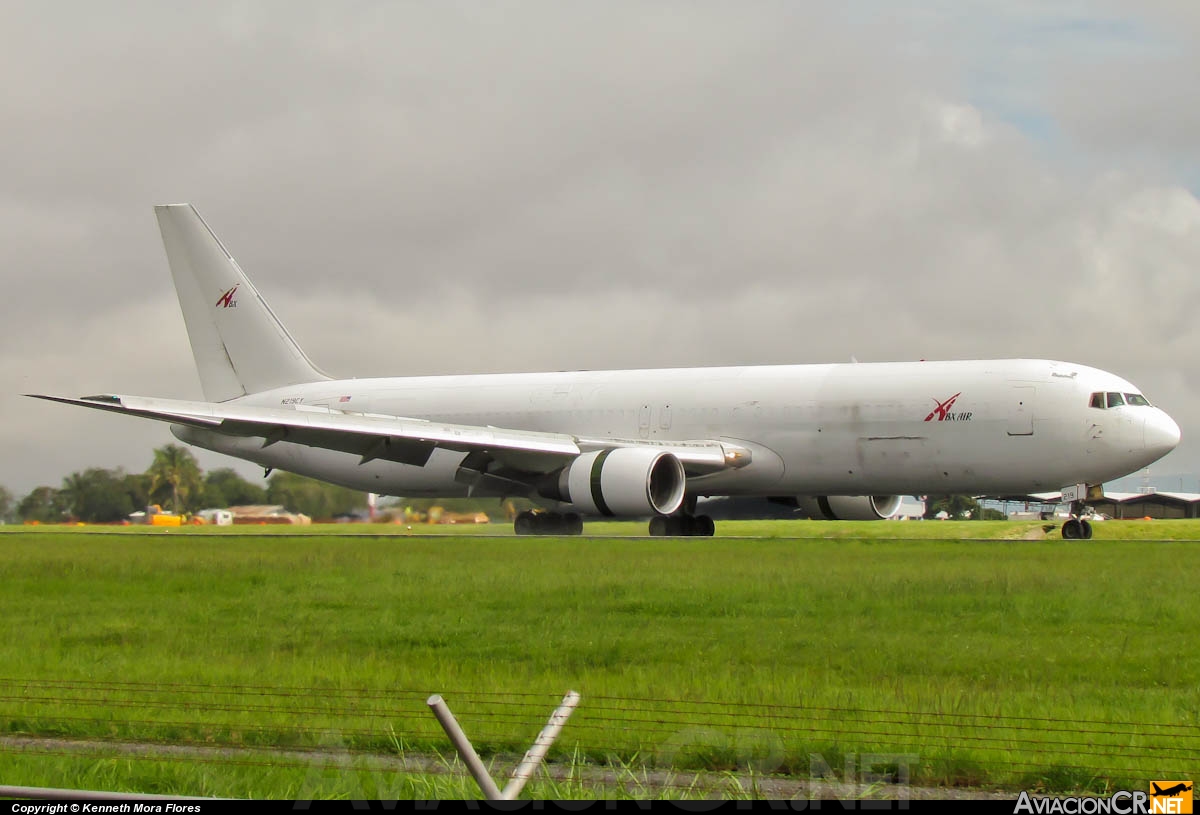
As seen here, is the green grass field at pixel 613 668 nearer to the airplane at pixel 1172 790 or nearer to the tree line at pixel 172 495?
the airplane at pixel 1172 790

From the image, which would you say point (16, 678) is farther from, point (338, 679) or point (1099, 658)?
point (1099, 658)

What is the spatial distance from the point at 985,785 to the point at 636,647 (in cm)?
497

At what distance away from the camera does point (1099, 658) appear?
11438 millimetres

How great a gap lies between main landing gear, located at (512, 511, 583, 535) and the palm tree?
29.3 feet

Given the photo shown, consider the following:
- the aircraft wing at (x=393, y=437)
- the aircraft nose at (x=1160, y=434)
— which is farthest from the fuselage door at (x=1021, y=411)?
the aircraft wing at (x=393, y=437)

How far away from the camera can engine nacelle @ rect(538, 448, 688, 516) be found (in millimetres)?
30922

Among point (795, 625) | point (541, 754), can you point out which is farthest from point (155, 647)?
point (541, 754)

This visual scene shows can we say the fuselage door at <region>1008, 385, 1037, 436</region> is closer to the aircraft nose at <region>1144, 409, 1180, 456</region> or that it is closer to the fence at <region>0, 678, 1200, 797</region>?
the aircraft nose at <region>1144, 409, 1180, 456</region>

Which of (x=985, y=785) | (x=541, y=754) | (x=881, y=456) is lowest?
(x=985, y=785)

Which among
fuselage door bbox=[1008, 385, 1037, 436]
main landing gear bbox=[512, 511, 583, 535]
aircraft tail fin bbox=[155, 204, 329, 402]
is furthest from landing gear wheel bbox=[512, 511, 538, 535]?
fuselage door bbox=[1008, 385, 1037, 436]

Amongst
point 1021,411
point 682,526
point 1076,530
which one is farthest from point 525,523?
point 1076,530

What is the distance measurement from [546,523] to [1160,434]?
14.0m

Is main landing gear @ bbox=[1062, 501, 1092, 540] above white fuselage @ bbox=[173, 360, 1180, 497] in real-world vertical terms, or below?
below

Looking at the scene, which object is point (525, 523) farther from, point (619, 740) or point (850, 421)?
point (619, 740)
